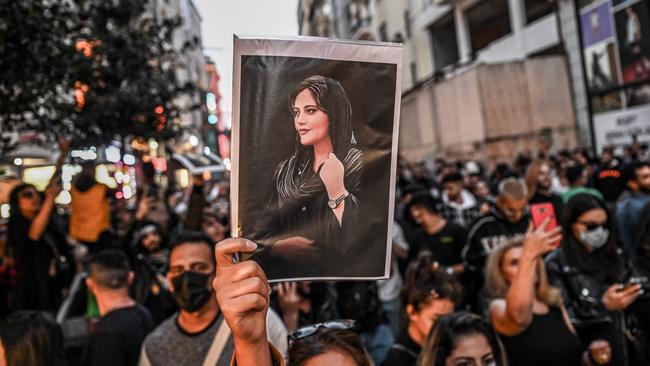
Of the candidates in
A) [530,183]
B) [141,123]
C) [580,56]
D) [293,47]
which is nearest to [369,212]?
[293,47]

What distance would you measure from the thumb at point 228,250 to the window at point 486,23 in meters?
27.1

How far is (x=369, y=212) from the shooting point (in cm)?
198

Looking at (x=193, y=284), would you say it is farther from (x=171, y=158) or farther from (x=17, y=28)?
(x=171, y=158)

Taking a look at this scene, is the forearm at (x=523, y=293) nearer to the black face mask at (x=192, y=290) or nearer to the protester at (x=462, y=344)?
the protester at (x=462, y=344)

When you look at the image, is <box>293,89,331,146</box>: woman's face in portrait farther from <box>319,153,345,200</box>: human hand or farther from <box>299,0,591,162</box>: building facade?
<box>299,0,591,162</box>: building facade

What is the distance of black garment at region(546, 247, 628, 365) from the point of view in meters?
3.93

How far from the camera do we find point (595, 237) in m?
4.32

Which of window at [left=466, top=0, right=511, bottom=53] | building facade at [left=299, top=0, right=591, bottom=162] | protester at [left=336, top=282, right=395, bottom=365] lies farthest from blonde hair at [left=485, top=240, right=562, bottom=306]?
window at [left=466, top=0, right=511, bottom=53]

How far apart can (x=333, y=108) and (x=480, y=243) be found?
433 cm

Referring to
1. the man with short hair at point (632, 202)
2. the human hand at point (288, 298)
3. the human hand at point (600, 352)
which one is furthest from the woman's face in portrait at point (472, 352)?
the man with short hair at point (632, 202)

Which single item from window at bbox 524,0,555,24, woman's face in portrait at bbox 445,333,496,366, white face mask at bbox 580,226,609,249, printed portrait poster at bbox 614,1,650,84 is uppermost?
window at bbox 524,0,555,24

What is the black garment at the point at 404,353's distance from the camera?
3463 millimetres

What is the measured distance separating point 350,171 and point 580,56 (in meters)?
19.5

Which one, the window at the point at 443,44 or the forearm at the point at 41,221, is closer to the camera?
the forearm at the point at 41,221
